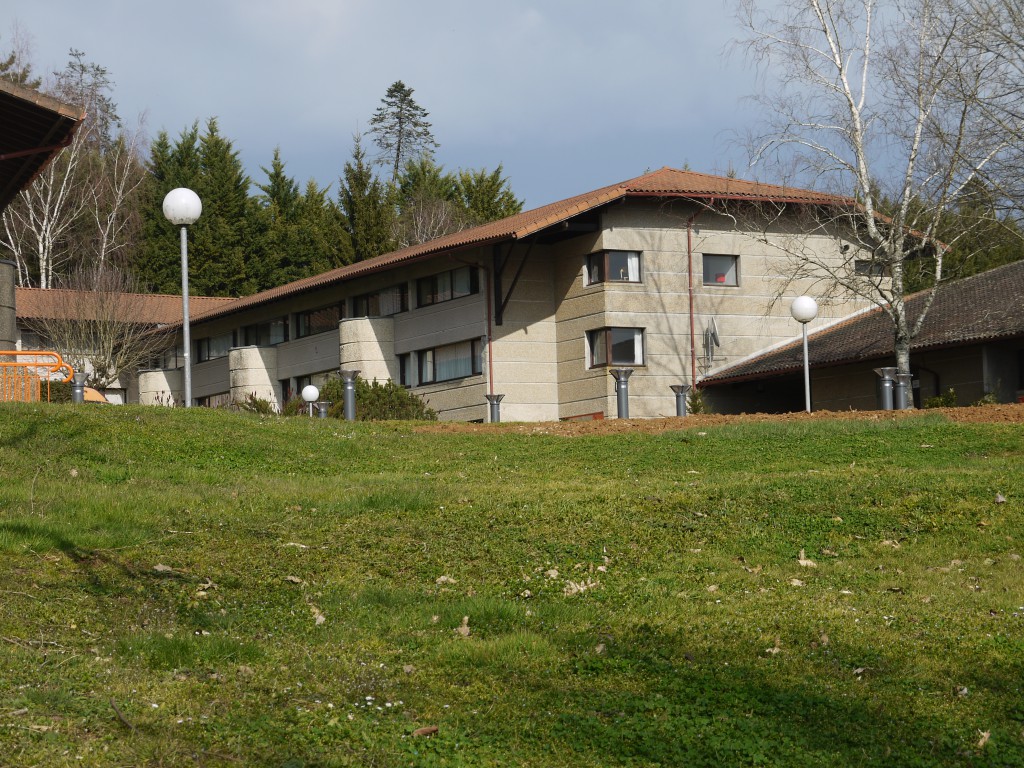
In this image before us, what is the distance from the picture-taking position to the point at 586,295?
116 ft

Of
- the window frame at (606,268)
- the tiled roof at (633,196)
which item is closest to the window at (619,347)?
the window frame at (606,268)

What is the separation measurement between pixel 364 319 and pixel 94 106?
3227cm

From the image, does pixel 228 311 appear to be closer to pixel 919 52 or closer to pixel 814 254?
pixel 814 254

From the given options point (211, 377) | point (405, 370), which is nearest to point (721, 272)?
point (405, 370)

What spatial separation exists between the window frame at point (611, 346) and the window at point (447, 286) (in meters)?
3.78

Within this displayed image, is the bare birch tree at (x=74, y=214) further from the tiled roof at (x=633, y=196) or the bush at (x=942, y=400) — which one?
the bush at (x=942, y=400)

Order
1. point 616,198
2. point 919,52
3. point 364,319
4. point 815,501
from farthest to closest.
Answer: point 364,319, point 616,198, point 919,52, point 815,501

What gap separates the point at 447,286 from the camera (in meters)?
38.0

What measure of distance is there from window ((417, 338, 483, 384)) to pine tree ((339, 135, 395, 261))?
1671cm

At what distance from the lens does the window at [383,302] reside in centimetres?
4003

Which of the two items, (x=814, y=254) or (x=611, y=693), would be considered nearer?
(x=611, y=693)

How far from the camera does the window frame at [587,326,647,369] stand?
34719 millimetres

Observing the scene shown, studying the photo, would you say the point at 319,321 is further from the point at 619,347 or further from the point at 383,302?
the point at 619,347

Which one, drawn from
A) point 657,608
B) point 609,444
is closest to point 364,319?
point 609,444
